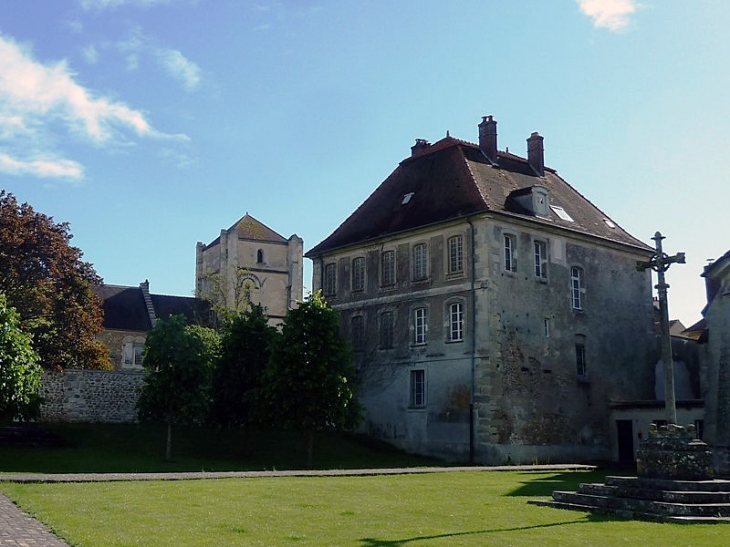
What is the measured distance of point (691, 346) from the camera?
128ft

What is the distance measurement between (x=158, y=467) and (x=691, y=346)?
84.3 ft

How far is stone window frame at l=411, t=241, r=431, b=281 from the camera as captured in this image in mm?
34719

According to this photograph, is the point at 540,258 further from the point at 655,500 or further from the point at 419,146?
the point at 655,500

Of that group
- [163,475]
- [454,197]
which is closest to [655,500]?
[163,475]

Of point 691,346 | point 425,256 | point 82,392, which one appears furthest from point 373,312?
point 691,346

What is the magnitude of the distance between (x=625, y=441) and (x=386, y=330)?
35.8 ft

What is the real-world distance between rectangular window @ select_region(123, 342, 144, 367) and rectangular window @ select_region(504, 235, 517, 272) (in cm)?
3163

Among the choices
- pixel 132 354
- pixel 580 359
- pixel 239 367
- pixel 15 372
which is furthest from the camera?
pixel 132 354

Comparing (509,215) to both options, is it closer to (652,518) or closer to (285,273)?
(652,518)

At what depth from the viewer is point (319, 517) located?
12.9 m

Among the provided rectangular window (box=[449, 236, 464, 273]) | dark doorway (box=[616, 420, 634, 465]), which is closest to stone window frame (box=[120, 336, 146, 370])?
rectangular window (box=[449, 236, 464, 273])

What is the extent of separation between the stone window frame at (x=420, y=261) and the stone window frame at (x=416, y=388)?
386 centimetres

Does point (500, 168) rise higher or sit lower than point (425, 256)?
higher

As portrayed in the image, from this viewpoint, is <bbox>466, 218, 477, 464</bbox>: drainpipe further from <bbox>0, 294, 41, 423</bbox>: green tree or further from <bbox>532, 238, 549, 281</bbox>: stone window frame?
<bbox>0, 294, 41, 423</bbox>: green tree
